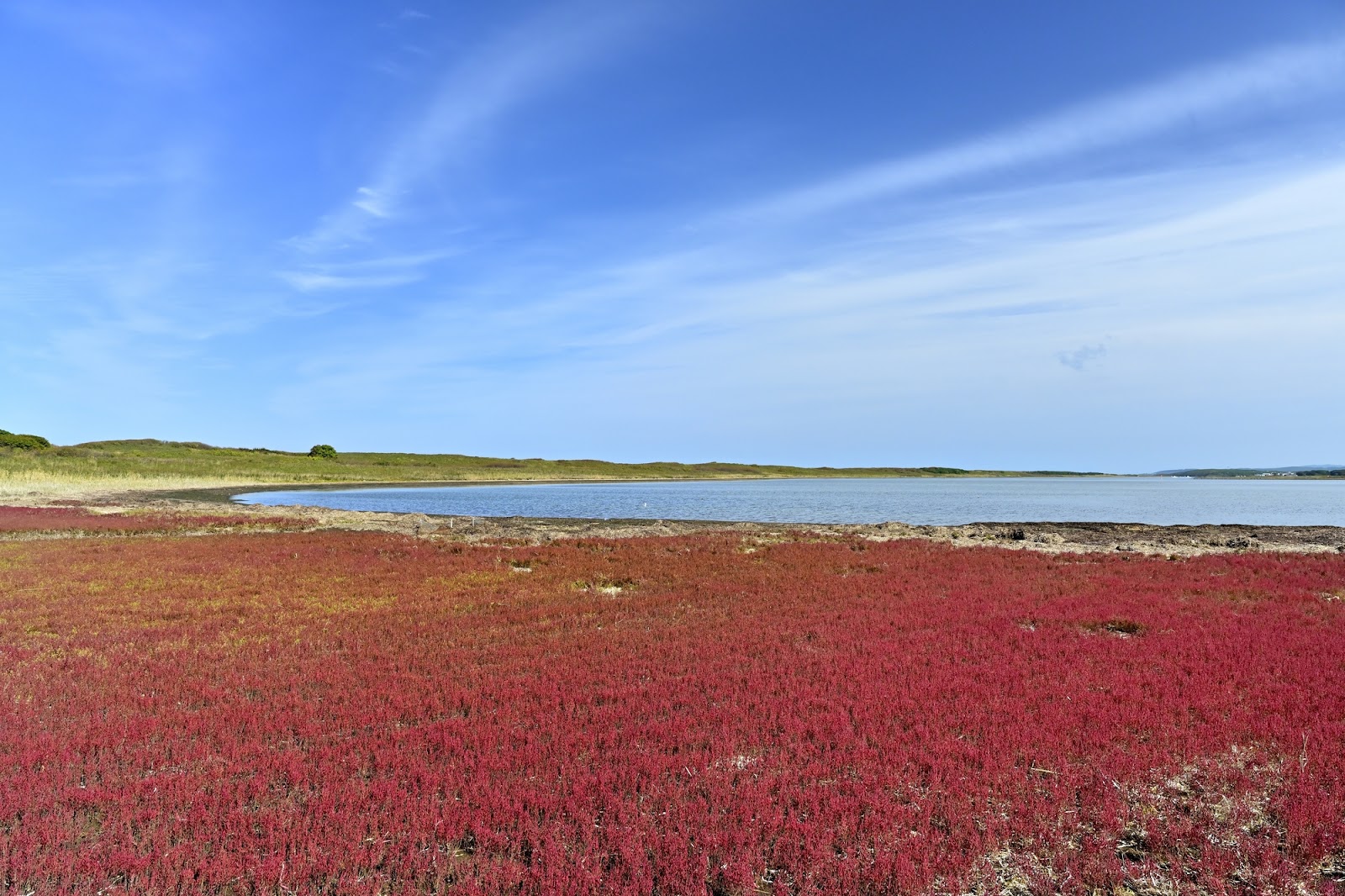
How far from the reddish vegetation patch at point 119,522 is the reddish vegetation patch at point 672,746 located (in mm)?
24241

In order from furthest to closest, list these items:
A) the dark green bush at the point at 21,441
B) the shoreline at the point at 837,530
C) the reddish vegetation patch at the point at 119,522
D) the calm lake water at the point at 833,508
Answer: the dark green bush at the point at 21,441 < the calm lake water at the point at 833,508 < the reddish vegetation patch at the point at 119,522 < the shoreline at the point at 837,530

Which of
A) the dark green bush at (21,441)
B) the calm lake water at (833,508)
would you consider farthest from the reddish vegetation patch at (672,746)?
the dark green bush at (21,441)

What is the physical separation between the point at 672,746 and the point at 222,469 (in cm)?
12606

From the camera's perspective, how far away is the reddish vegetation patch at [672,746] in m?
6.18

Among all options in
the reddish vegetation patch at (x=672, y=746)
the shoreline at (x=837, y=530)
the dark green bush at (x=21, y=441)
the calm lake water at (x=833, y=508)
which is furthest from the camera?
the dark green bush at (x=21, y=441)

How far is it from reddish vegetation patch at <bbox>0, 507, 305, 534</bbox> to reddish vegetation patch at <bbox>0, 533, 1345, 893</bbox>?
24.2 metres

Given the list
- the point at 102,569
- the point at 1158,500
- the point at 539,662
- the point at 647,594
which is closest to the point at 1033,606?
the point at 647,594

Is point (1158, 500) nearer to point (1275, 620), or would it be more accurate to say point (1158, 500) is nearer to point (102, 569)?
point (1275, 620)

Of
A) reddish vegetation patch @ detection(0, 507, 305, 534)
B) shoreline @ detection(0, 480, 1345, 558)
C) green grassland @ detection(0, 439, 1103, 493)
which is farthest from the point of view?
green grassland @ detection(0, 439, 1103, 493)

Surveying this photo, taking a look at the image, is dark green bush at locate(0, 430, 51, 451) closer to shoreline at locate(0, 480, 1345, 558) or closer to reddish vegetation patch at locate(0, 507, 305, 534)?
shoreline at locate(0, 480, 1345, 558)

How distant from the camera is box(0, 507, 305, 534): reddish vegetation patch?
37594 millimetres

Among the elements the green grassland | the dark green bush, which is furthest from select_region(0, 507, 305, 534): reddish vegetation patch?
the dark green bush

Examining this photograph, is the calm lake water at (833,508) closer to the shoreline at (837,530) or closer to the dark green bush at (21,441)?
the shoreline at (837,530)

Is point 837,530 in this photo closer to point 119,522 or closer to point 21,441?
point 119,522
